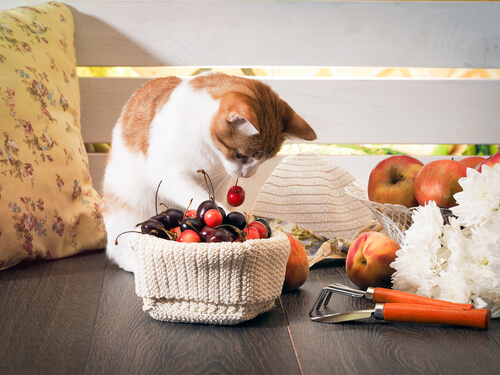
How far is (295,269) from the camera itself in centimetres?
101

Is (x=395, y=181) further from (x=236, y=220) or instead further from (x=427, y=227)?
(x=236, y=220)

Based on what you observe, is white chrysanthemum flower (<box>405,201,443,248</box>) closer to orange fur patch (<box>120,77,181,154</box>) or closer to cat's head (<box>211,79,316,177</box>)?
cat's head (<box>211,79,316,177</box>)

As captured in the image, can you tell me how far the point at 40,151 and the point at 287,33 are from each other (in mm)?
849

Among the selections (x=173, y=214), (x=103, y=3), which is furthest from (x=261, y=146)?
(x=103, y=3)

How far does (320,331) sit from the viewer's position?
2.74 feet

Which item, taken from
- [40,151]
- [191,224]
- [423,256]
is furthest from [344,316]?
[40,151]

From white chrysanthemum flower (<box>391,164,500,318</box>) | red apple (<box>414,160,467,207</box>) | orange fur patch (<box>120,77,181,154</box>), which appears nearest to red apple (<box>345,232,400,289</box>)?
white chrysanthemum flower (<box>391,164,500,318</box>)

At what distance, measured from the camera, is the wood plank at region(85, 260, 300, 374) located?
71 centimetres

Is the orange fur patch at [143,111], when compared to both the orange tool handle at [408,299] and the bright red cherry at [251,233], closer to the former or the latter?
the bright red cherry at [251,233]

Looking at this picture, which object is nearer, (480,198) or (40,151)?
(480,198)

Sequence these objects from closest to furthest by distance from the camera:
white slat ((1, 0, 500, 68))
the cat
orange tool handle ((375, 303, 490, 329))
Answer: orange tool handle ((375, 303, 490, 329)), the cat, white slat ((1, 0, 500, 68))

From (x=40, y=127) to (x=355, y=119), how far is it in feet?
3.18

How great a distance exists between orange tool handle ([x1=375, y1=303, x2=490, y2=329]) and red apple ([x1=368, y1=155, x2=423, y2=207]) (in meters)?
0.39

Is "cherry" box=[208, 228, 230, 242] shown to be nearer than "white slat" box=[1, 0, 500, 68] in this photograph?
Yes
